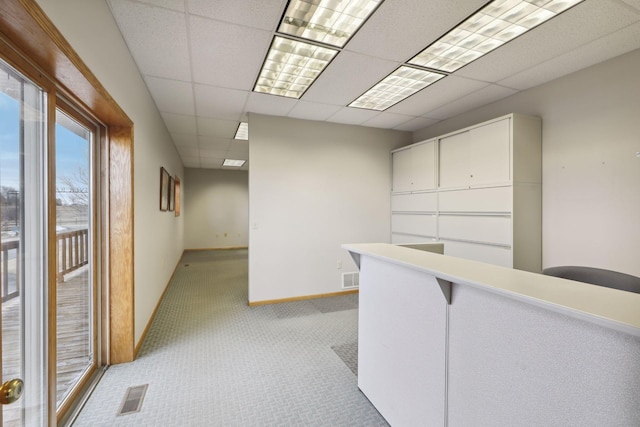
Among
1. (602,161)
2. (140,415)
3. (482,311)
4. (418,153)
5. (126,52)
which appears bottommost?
(140,415)

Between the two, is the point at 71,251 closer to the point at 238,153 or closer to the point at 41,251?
the point at 41,251

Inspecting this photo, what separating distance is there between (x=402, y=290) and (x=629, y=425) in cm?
89

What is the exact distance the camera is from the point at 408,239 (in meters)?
4.10

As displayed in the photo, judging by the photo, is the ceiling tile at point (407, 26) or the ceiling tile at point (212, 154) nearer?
the ceiling tile at point (407, 26)

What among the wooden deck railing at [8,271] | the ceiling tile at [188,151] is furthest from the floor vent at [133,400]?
the ceiling tile at [188,151]

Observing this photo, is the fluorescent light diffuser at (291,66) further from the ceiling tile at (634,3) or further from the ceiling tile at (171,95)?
the ceiling tile at (634,3)

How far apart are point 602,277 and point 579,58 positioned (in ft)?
6.20

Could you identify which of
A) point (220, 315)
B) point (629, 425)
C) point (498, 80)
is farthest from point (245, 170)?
point (629, 425)

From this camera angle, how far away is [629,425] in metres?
0.68

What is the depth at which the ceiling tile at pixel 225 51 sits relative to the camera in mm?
1949

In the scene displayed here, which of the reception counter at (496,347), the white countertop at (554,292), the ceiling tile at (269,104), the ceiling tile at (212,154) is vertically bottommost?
the reception counter at (496,347)

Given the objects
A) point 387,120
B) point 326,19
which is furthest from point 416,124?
point 326,19

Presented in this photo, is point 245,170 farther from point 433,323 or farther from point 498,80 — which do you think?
point 433,323

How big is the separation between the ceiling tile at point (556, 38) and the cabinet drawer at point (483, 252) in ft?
5.67
